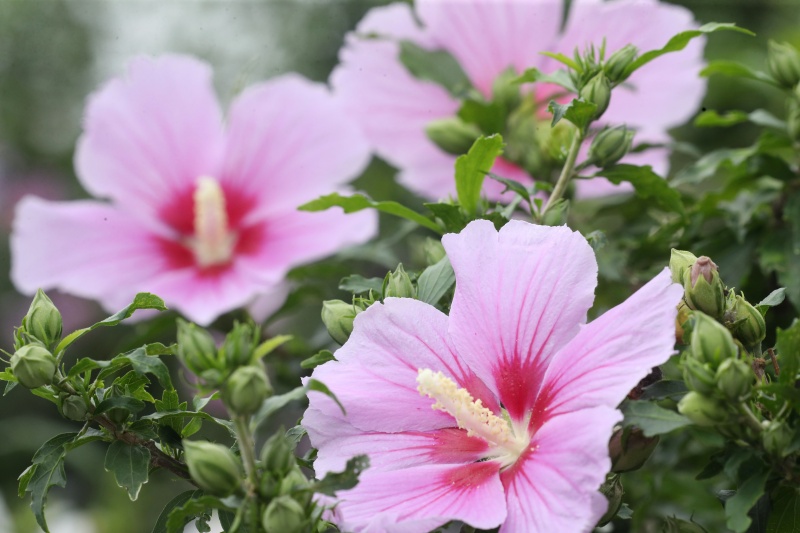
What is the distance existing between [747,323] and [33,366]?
1.45 feet

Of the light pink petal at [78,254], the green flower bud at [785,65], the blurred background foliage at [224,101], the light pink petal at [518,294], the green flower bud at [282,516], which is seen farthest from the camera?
the light pink petal at [78,254]

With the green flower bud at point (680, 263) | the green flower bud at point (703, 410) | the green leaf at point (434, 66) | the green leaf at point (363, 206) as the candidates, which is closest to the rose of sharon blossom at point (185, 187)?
the green leaf at point (434, 66)

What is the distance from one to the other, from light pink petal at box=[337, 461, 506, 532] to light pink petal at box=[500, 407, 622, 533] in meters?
0.01

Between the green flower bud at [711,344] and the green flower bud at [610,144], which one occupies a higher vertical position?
the green flower bud at [711,344]

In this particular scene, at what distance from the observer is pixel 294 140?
125 cm

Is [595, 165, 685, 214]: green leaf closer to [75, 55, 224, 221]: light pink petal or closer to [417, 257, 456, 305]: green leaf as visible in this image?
[417, 257, 456, 305]: green leaf

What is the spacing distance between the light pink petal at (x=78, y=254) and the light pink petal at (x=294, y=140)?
6.7 inches

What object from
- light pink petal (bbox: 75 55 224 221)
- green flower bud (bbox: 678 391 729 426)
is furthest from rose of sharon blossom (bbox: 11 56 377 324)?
green flower bud (bbox: 678 391 729 426)

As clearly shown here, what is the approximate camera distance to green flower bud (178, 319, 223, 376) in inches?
21.9

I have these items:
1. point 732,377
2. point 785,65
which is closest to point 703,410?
point 732,377

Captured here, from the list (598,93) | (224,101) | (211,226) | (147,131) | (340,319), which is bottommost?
(224,101)

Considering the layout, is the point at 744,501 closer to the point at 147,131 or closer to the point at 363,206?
the point at 363,206

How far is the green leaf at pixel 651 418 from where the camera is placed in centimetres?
55

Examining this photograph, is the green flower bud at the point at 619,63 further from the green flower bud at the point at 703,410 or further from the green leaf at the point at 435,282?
the green flower bud at the point at 703,410
